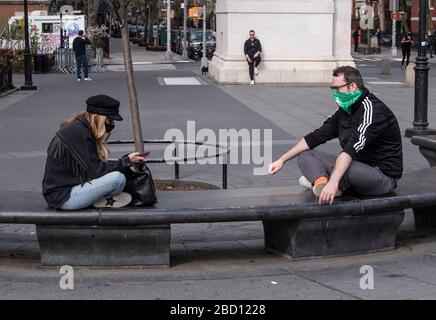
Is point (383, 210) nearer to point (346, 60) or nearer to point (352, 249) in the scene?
point (352, 249)

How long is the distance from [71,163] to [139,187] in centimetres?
63

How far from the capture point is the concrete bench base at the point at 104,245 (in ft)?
24.4

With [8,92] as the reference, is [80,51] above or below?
above

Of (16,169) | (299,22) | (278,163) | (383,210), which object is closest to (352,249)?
(383,210)

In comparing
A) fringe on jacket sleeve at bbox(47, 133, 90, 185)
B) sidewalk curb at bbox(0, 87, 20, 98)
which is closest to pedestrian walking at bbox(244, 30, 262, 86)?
sidewalk curb at bbox(0, 87, 20, 98)

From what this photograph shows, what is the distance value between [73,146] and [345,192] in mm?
2553

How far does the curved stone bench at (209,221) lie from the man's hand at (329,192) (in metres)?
0.09

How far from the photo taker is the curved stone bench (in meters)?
7.27

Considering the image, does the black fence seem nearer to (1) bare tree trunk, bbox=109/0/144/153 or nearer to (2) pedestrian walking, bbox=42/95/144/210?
(1) bare tree trunk, bbox=109/0/144/153

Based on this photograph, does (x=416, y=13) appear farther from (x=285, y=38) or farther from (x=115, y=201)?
(x=115, y=201)

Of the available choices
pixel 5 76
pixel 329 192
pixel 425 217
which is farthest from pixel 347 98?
pixel 5 76

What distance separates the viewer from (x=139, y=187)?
24.8 ft

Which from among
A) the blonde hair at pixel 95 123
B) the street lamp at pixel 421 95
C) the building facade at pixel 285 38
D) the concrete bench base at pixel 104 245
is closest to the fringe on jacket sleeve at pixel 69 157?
Result: the blonde hair at pixel 95 123

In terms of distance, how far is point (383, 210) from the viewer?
307 inches
